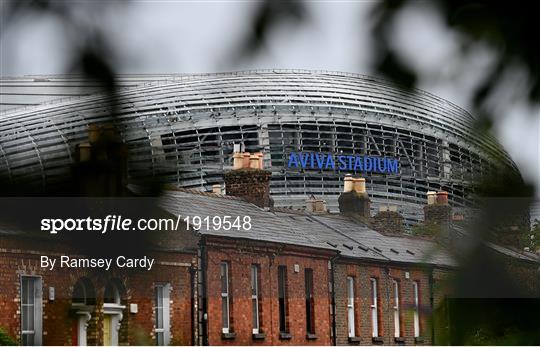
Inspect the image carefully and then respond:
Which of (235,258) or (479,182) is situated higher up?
(235,258)

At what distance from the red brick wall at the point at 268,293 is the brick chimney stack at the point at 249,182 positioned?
110cm

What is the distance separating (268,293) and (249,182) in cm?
310

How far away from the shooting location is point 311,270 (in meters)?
22.6

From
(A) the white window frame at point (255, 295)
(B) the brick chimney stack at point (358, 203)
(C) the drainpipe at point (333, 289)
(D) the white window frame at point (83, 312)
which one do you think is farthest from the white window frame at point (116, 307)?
(C) the drainpipe at point (333, 289)

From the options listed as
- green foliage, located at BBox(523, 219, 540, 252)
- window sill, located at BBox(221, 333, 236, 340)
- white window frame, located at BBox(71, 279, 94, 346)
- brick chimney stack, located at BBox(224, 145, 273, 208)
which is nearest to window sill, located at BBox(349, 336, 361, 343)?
window sill, located at BBox(221, 333, 236, 340)

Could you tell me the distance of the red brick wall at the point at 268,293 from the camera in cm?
1938

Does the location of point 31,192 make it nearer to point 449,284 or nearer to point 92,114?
point 92,114

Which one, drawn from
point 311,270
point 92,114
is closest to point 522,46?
point 92,114

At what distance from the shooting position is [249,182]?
81.3 feet

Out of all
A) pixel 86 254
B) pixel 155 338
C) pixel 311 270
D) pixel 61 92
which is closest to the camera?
pixel 61 92

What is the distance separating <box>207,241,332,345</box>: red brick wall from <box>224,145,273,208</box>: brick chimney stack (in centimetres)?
110

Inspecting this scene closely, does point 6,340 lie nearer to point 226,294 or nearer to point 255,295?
point 255,295

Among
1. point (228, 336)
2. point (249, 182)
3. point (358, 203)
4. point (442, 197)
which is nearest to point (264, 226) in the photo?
point (249, 182)

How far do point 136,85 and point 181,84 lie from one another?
0.07 m
